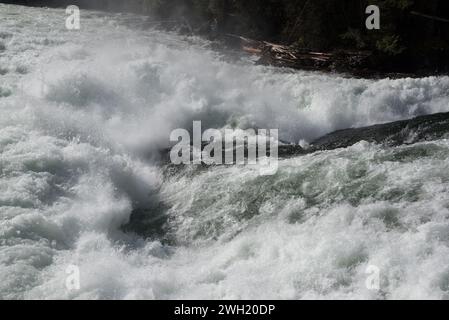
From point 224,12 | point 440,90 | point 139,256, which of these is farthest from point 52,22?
point 139,256

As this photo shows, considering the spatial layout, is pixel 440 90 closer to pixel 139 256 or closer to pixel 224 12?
pixel 139 256

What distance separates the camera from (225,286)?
624 cm

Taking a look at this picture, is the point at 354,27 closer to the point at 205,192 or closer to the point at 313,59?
the point at 313,59

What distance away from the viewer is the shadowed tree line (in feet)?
50.9

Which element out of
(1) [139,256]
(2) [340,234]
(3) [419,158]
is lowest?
(1) [139,256]

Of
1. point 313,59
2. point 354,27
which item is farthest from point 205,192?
point 354,27

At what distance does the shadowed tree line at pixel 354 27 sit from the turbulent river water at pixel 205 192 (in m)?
2.83

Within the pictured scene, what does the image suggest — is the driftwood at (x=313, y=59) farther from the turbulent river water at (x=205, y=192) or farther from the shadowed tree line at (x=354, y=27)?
the turbulent river water at (x=205, y=192)

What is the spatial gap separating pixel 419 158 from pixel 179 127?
547cm

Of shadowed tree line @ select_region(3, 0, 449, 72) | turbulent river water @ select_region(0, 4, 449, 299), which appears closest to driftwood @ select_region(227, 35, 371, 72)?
shadowed tree line @ select_region(3, 0, 449, 72)

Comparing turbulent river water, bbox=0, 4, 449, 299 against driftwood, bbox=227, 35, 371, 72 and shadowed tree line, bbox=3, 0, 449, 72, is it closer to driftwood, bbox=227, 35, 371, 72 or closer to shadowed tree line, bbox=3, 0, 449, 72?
driftwood, bbox=227, 35, 371, 72

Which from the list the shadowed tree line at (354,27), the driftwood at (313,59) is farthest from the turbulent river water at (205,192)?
the shadowed tree line at (354,27)

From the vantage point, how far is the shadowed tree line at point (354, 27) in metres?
15.5

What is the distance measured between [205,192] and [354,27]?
10321 mm
